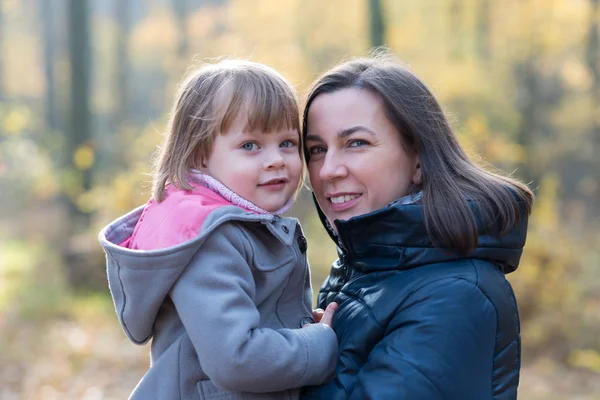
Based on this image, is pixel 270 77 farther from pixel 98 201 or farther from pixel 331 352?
pixel 98 201

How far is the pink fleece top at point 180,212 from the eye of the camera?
2.13 m

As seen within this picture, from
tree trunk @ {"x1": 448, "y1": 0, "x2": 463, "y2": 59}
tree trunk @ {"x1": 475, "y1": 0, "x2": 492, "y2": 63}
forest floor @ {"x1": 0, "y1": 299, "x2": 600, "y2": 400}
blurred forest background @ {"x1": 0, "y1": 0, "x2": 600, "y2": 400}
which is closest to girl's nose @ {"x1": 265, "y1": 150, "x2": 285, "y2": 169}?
blurred forest background @ {"x1": 0, "y1": 0, "x2": 600, "y2": 400}

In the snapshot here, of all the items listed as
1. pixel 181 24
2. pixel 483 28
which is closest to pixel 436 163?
pixel 483 28

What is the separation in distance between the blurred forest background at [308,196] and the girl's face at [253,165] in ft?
9.75

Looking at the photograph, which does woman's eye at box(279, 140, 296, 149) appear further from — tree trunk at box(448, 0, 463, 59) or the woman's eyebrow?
tree trunk at box(448, 0, 463, 59)

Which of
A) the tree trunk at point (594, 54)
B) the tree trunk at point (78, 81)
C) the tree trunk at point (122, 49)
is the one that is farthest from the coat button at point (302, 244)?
the tree trunk at point (122, 49)

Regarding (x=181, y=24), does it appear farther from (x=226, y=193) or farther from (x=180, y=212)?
(x=180, y=212)

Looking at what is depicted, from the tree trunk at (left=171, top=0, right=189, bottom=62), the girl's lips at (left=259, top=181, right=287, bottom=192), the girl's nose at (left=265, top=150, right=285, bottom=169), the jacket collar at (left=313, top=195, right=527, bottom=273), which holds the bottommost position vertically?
the tree trunk at (left=171, top=0, right=189, bottom=62)

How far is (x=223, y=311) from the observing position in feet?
6.61

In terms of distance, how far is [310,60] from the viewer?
12.8 meters

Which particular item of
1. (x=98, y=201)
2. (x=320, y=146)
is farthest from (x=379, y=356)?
(x=98, y=201)

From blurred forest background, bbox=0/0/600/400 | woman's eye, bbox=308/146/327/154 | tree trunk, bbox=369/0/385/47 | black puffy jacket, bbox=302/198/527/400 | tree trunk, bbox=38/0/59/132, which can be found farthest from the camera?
tree trunk, bbox=38/0/59/132

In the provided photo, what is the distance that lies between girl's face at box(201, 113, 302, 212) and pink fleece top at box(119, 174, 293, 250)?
0.04 meters

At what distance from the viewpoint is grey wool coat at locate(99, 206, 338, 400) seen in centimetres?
203
